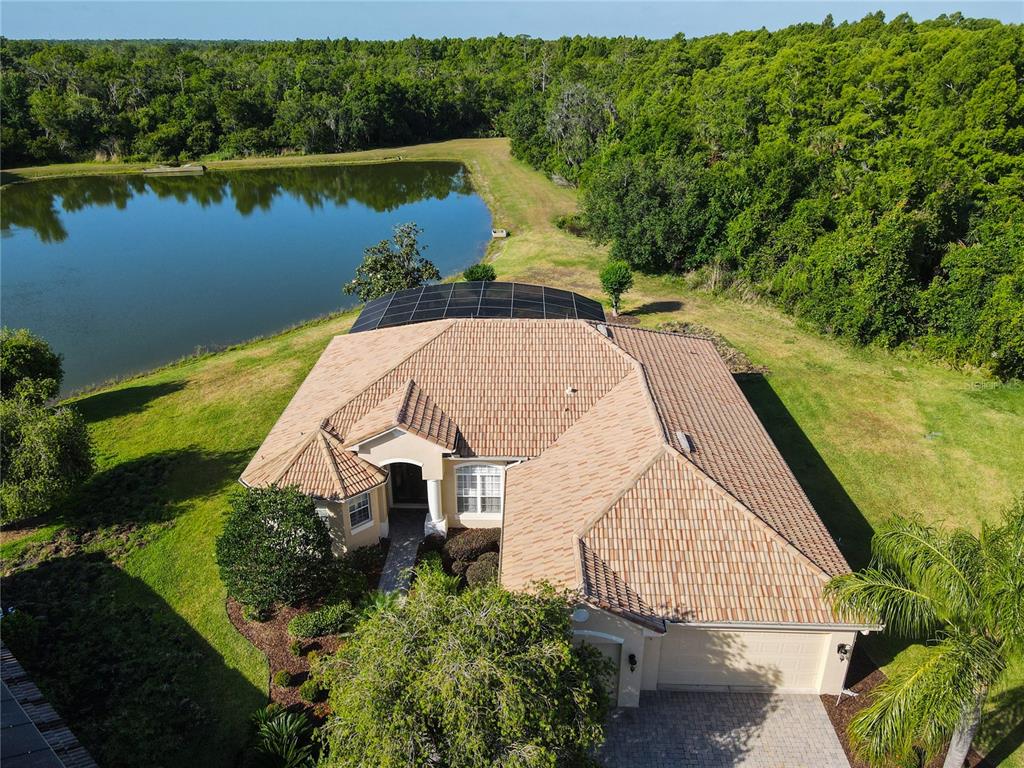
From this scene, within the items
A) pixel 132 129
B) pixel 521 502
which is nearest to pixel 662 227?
pixel 521 502

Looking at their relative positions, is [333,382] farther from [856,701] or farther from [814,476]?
[856,701]

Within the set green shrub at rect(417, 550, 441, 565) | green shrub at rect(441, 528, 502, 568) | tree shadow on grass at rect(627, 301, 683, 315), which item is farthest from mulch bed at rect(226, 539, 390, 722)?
tree shadow on grass at rect(627, 301, 683, 315)

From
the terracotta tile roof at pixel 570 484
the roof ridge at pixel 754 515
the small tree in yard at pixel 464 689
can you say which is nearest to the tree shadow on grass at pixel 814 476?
the roof ridge at pixel 754 515

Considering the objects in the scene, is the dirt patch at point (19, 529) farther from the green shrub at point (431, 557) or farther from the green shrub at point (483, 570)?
the green shrub at point (483, 570)

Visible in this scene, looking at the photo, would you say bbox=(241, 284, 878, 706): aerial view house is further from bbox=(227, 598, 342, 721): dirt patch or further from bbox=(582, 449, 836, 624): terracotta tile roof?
bbox=(227, 598, 342, 721): dirt patch

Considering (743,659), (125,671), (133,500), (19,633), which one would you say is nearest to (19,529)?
(133,500)
